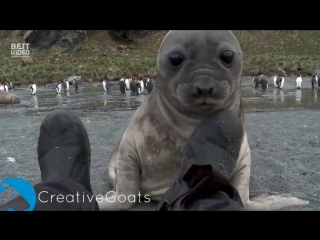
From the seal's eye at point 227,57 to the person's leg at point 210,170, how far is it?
0.29 m

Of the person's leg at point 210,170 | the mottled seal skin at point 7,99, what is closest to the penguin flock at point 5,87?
the mottled seal skin at point 7,99

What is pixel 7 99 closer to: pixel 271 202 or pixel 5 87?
pixel 5 87

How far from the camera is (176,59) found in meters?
2.19

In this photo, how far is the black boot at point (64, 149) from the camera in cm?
204

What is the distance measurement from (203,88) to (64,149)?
81 centimetres

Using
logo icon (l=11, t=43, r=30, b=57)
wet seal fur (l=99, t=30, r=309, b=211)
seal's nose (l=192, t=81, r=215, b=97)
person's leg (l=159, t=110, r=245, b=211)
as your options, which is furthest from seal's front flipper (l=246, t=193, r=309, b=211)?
logo icon (l=11, t=43, r=30, b=57)

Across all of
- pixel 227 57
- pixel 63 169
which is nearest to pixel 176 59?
pixel 227 57

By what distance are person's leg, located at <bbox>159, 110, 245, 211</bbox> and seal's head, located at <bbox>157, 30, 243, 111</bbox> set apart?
0.45 feet

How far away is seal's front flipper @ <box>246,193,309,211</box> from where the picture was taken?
2260mm

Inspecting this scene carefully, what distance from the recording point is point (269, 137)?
5.03 m

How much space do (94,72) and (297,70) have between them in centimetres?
1350
